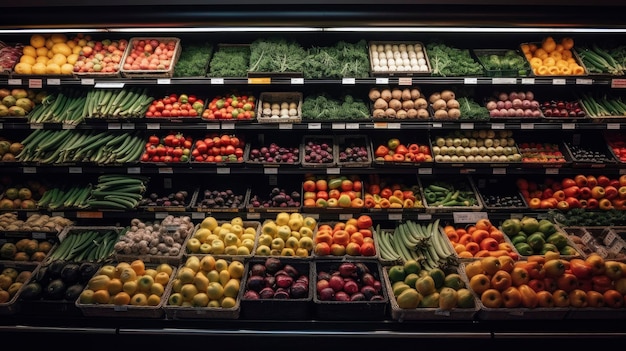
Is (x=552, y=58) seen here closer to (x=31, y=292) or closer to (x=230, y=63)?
(x=230, y=63)

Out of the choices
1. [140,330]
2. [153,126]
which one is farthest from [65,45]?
[140,330]

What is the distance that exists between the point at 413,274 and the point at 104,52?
385cm

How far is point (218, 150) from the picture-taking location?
5020mm

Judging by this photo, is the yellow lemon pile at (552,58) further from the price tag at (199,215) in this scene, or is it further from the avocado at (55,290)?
the avocado at (55,290)

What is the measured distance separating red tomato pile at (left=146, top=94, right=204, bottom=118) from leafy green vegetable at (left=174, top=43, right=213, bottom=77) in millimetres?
311

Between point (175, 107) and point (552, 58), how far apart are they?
3.92 m

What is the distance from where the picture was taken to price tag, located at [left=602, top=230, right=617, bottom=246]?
445 cm

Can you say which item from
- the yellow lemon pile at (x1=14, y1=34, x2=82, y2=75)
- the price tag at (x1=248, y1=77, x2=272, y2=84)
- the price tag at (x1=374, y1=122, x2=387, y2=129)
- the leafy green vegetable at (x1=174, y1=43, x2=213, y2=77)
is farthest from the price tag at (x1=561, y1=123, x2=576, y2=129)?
the yellow lemon pile at (x1=14, y1=34, x2=82, y2=75)

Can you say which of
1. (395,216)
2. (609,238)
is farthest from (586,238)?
(395,216)

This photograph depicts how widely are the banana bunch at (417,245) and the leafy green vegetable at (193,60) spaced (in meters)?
2.40

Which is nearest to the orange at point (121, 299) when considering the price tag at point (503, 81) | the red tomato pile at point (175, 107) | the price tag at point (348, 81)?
the red tomato pile at point (175, 107)

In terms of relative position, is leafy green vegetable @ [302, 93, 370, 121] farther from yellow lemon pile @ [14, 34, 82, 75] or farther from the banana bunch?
yellow lemon pile @ [14, 34, 82, 75]

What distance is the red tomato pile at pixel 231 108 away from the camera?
4875mm

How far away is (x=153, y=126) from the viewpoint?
4914 millimetres
